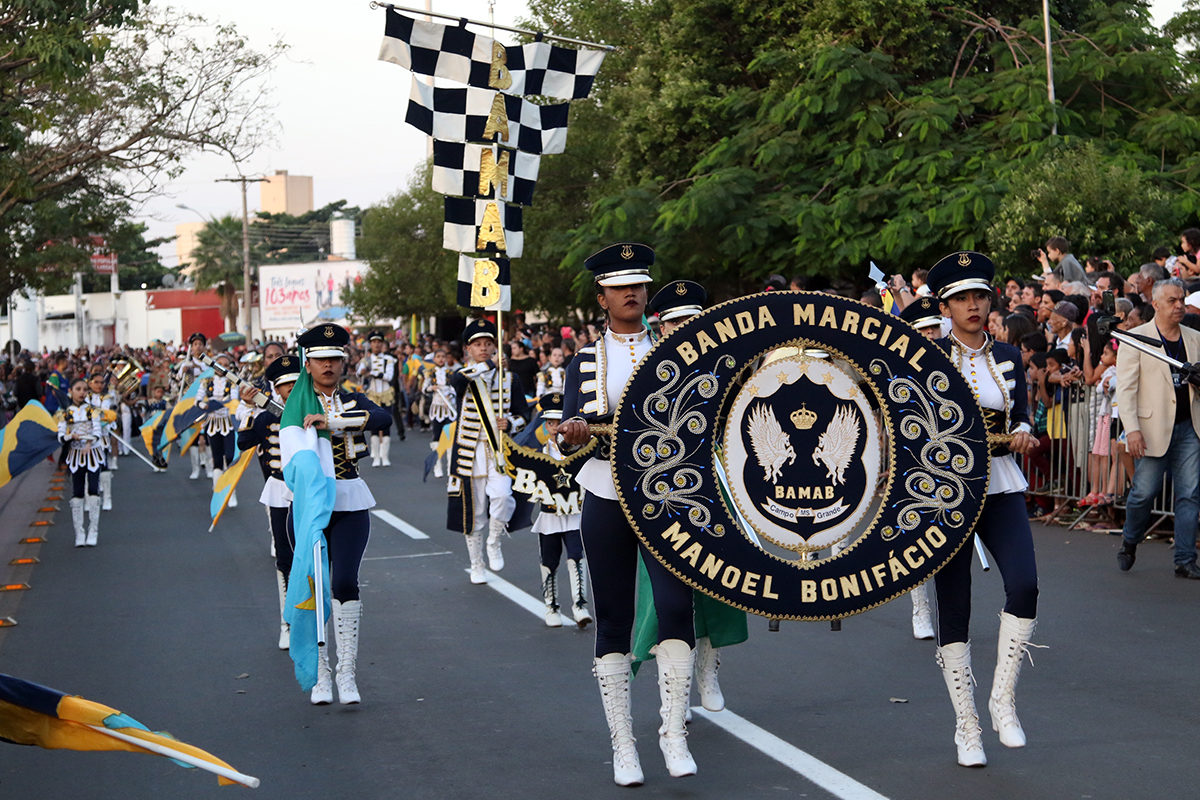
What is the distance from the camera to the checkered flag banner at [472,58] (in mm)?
8430

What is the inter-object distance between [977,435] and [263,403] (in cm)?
460

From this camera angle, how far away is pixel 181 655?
781 centimetres

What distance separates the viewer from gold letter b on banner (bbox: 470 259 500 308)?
845 centimetres

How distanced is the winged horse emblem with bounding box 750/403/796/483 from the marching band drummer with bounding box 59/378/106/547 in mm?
10039

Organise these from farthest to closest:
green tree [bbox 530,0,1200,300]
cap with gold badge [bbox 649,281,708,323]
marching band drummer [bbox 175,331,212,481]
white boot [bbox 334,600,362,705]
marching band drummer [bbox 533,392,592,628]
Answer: green tree [bbox 530,0,1200,300]
marching band drummer [bbox 175,331,212,481]
marching band drummer [bbox 533,392,592,628]
white boot [bbox 334,600,362,705]
cap with gold badge [bbox 649,281,708,323]

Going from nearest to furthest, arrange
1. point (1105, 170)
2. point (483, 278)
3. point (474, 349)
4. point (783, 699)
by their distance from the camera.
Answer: point (783, 699) < point (483, 278) < point (474, 349) < point (1105, 170)

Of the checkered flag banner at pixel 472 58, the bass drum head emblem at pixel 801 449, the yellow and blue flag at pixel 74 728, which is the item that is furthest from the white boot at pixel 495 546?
the yellow and blue flag at pixel 74 728

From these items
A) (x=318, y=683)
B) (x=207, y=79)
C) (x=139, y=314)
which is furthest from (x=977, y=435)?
(x=139, y=314)

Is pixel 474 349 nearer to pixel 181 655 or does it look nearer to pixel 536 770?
pixel 181 655

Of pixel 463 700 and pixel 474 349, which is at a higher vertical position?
pixel 474 349

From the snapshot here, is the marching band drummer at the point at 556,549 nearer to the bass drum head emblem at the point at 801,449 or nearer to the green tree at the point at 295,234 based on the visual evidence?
the bass drum head emblem at the point at 801,449

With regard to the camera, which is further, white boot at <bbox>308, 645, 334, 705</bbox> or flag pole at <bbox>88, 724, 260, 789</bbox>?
white boot at <bbox>308, 645, 334, 705</bbox>

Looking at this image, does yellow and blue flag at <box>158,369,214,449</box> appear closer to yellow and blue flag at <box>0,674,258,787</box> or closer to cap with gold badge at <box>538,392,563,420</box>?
cap with gold badge at <box>538,392,563,420</box>

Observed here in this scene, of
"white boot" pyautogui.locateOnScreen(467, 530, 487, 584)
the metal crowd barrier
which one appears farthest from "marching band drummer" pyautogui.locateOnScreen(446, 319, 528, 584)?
the metal crowd barrier
